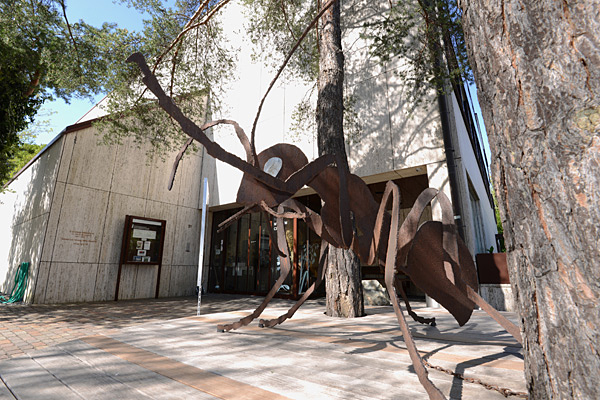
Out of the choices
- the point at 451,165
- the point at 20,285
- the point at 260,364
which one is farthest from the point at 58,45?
the point at 451,165

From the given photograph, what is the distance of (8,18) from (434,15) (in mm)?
7156

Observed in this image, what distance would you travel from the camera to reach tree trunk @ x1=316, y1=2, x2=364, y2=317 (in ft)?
14.6

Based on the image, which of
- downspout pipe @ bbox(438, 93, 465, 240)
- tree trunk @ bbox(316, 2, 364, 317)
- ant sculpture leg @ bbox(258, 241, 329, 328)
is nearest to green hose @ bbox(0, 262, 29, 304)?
tree trunk @ bbox(316, 2, 364, 317)

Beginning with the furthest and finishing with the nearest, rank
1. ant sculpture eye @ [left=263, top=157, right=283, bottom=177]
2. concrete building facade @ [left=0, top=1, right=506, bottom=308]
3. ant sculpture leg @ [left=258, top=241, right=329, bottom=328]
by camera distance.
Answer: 1. concrete building facade @ [left=0, top=1, right=506, bottom=308]
2. ant sculpture leg @ [left=258, top=241, right=329, bottom=328]
3. ant sculpture eye @ [left=263, top=157, right=283, bottom=177]

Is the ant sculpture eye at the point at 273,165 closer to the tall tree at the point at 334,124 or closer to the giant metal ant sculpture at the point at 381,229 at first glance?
the giant metal ant sculpture at the point at 381,229

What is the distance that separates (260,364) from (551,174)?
5.56 ft

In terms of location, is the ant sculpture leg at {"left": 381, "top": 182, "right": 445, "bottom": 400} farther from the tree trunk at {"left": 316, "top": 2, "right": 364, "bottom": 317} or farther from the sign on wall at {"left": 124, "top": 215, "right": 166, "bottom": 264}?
the sign on wall at {"left": 124, "top": 215, "right": 166, "bottom": 264}

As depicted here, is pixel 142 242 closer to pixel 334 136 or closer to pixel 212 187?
pixel 212 187

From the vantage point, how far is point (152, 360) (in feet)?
6.30

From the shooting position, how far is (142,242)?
9.13 meters

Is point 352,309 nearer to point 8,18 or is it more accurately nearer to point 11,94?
point 8,18

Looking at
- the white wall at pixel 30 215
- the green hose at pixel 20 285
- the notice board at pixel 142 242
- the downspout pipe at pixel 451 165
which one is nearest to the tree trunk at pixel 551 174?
the downspout pipe at pixel 451 165

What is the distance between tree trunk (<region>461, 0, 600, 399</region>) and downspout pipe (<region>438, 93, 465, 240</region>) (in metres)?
5.24

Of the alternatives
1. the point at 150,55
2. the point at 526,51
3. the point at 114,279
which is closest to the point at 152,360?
the point at 526,51
